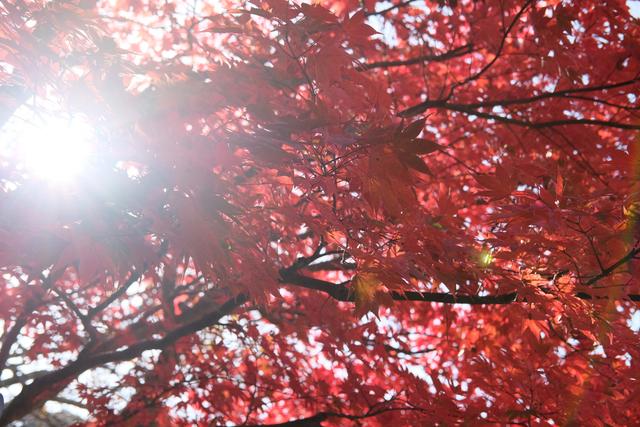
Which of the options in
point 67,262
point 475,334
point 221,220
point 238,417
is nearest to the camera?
point 67,262

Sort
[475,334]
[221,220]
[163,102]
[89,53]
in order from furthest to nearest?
[475,334] → [89,53] → [163,102] → [221,220]

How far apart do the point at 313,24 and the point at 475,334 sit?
3.12 m

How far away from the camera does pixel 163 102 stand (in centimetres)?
197

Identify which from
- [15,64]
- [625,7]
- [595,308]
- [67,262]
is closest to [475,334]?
[595,308]

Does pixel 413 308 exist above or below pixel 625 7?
below

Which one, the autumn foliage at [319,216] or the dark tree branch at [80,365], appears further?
the dark tree branch at [80,365]

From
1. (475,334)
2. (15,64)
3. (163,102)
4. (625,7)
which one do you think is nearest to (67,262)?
(163,102)

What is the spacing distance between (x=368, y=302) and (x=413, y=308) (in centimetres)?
277

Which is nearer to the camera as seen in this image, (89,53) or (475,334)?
(89,53)

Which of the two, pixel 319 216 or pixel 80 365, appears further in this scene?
pixel 80 365

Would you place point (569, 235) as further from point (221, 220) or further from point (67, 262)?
point (67, 262)

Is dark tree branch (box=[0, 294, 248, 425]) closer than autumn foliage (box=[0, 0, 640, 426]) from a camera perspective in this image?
No

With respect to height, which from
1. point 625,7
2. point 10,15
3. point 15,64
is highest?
point 625,7

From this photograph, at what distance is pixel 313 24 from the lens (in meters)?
1.98
